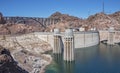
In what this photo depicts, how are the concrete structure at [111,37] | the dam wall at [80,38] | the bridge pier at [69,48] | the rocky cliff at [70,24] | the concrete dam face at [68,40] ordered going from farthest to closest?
the concrete structure at [111,37] → the rocky cliff at [70,24] → the dam wall at [80,38] → the concrete dam face at [68,40] → the bridge pier at [69,48]

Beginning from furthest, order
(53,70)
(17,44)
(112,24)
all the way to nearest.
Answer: (112,24) < (17,44) < (53,70)

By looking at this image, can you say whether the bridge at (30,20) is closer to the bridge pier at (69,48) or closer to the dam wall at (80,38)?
the dam wall at (80,38)

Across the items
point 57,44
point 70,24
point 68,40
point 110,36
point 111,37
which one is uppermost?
point 70,24

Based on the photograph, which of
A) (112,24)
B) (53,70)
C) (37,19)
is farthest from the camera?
(37,19)

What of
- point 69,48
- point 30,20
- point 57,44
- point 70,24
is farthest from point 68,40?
point 30,20

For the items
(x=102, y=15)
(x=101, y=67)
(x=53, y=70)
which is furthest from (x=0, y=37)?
(x=102, y=15)

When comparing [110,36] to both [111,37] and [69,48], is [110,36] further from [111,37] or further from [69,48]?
[69,48]

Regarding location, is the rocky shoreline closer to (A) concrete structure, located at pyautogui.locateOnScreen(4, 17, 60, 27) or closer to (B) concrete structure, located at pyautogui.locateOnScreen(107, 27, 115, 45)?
(B) concrete structure, located at pyautogui.locateOnScreen(107, 27, 115, 45)

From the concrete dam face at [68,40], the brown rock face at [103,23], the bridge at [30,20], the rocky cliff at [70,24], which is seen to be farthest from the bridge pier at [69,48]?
the brown rock face at [103,23]

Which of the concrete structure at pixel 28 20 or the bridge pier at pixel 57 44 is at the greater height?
the concrete structure at pixel 28 20

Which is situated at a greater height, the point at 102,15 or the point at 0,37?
the point at 102,15

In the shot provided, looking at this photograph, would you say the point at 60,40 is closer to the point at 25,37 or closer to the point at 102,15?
the point at 25,37
